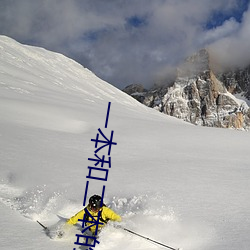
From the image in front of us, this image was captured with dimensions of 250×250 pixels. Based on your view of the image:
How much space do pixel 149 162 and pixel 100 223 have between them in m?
4.35

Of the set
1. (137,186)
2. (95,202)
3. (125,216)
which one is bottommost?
Answer: (125,216)

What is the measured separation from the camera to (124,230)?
533cm

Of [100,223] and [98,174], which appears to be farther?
[98,174]

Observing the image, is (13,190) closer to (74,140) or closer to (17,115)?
(74,140)

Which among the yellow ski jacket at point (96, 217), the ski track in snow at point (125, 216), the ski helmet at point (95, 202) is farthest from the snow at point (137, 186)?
the ski helmet at point (95, 202)

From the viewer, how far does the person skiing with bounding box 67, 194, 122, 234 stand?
5.22 meters

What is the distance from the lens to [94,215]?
5.32m

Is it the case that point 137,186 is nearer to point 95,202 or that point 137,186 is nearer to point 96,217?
point 96,217

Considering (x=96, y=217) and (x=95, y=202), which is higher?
(x=95, y=202)

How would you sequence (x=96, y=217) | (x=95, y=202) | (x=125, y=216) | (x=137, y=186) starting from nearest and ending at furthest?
(x=95, y=202), (x=96, y=217), (x=125, y=216), (x=137, y=186)

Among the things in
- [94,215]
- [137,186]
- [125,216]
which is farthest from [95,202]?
[137,186]

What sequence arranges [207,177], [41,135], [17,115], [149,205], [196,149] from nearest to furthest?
[149,205] < [207,177] < [196,149] < [41,135] < [17,115]

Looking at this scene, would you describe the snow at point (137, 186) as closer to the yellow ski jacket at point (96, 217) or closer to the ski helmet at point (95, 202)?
the yellow ski jacket at point (96, 217)

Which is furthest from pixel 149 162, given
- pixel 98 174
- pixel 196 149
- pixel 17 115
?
pixel 17 115
